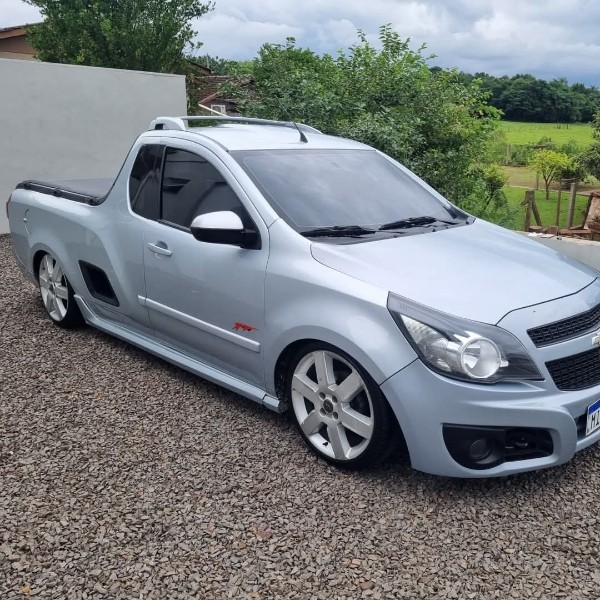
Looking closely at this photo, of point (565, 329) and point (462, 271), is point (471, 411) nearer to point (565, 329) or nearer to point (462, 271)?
point (565, 329)

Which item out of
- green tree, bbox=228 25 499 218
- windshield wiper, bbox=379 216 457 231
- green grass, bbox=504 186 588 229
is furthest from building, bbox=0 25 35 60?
windshield wiper, bbox=379 216 457 231

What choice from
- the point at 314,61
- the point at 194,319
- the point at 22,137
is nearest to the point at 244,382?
the point at 194,319

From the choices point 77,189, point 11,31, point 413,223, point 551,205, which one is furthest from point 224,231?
point 551,205

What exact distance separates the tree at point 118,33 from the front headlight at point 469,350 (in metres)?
18.8

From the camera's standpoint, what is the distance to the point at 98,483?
122 inches

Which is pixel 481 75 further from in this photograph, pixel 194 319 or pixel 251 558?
pixel 251 558

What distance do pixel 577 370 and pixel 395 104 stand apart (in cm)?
876

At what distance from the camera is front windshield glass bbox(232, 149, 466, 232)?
353 cm

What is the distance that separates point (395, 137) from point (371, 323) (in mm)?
6617

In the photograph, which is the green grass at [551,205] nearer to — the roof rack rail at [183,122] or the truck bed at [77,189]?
the roof rack rail at [183,122]

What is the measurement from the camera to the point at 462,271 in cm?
312

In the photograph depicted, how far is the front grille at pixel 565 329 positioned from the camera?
2812mm

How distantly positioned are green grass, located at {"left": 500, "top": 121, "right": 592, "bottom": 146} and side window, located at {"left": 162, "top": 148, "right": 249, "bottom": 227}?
121ft

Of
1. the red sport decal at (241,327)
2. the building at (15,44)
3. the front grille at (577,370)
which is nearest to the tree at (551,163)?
the building at (15,44)
